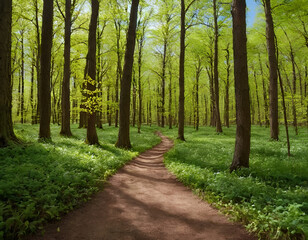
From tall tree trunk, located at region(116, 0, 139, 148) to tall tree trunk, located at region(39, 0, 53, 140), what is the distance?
4.21m

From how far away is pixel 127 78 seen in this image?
484 inches

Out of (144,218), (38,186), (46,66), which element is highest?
(46,66)

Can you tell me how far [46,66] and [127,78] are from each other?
4553mm

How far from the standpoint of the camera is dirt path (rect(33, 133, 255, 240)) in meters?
3.63

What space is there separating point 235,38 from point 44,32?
32.2ft

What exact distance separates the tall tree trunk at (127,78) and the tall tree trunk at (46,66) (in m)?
4.21

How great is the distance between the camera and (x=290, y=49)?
24.9 m

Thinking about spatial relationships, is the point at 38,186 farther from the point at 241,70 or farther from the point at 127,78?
the point at 127,78

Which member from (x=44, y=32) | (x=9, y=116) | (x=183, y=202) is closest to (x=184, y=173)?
(x=183, y=202)

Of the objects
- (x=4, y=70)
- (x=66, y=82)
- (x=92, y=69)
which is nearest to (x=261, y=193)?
(x=4, y=70)

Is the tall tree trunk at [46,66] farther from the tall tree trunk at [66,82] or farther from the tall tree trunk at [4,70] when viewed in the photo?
the tall tree trunk at [66,82]

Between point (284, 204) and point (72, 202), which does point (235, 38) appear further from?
point (72, 202)

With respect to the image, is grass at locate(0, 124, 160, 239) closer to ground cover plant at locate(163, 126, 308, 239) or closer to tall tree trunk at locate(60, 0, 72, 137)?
ground cover plant at locate(163, 126, 308, 239)

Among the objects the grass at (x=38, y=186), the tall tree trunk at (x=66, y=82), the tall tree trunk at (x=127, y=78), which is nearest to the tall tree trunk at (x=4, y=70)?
the grass at (x=38, y=186)
